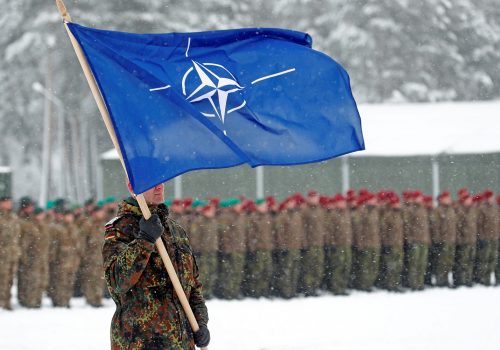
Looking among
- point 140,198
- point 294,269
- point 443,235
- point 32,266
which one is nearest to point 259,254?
point 294,269

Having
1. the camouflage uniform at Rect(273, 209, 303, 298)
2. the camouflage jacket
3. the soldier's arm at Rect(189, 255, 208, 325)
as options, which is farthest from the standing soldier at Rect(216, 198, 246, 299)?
the camouflage jacket

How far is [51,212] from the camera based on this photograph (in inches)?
670

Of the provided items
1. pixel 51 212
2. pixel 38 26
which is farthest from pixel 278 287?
pixel 38 26

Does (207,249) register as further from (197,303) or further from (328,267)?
(197,303)

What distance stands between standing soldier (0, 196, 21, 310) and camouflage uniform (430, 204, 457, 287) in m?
7.30

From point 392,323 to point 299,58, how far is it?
7923 mm

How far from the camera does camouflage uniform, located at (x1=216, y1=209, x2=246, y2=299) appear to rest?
663 inches

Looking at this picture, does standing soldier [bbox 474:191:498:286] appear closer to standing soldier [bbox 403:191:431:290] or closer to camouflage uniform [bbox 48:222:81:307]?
standing soldier [bbox 403:191:431:290]

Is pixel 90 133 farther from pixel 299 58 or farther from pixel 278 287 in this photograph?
pixel 299 58

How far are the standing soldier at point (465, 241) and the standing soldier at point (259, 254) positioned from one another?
377 cm

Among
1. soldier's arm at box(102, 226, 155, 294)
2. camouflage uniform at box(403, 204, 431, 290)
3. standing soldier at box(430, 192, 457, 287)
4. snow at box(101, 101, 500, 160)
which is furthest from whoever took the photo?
snow at box(101, 101, 500, 160)

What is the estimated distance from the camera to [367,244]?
1795cm

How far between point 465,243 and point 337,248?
265cm

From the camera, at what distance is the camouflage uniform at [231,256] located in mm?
16828
